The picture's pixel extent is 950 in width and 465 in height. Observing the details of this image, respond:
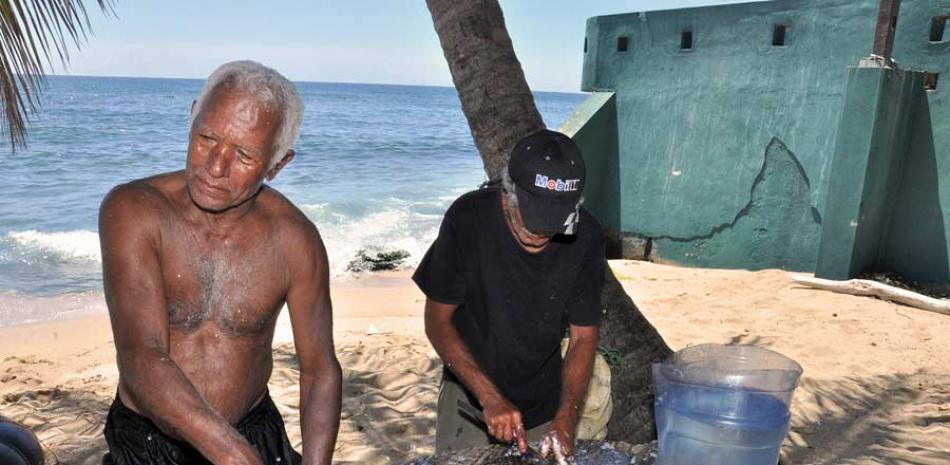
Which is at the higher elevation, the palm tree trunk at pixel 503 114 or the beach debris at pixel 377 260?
the palm tree trunk at pixel 503 114

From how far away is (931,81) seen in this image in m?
7.14

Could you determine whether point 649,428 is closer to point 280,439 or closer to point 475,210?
point 475,210

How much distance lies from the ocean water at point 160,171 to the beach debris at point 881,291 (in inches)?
251

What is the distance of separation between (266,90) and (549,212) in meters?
0.89

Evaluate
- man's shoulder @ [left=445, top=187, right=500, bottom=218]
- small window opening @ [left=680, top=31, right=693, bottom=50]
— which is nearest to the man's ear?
man's shoulder @ [left=445, top=187, right=500, bottom=218]

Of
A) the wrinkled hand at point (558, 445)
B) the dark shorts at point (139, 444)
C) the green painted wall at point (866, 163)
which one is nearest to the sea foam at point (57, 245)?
the green painted wall at point (866, 163)

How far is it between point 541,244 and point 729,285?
5572 millimetres

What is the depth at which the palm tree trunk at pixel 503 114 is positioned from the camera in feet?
11.0

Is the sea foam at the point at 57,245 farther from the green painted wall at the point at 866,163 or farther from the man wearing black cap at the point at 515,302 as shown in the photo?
the man wearing black cap at the point at 515,302

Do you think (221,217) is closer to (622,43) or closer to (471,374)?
(471,374)

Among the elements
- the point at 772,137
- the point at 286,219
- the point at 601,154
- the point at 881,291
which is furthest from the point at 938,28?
the point at 286,219

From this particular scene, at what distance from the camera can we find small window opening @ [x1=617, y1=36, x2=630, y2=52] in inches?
349

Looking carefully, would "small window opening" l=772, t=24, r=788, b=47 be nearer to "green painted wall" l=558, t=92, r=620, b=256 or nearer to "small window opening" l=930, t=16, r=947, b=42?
"small window opening" l=930, t=16, r=947, b=42

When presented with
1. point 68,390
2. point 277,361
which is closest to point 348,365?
Result: point 277,361
